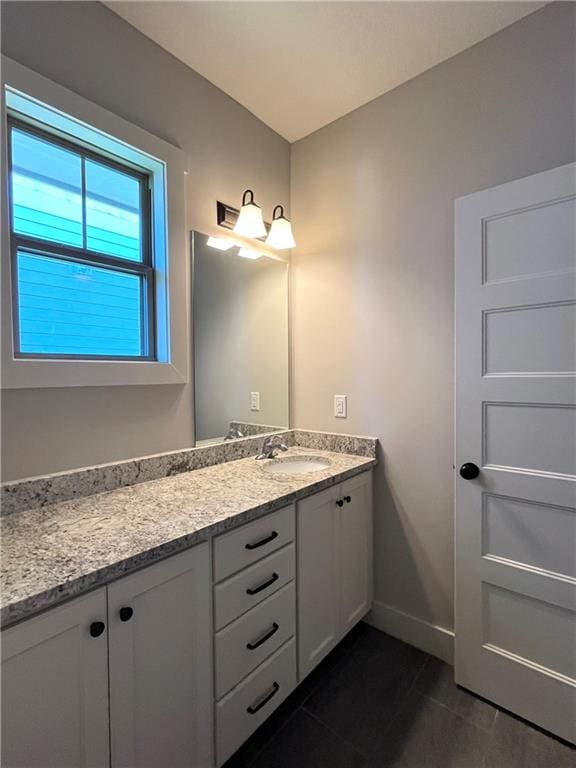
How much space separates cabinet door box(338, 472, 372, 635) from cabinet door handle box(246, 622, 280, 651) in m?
0.44

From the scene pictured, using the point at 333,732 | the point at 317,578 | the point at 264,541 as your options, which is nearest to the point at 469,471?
the point at 317,578

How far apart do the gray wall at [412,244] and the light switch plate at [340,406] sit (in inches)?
1.6

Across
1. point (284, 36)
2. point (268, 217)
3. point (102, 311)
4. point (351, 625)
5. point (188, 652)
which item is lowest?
point (351, 625)

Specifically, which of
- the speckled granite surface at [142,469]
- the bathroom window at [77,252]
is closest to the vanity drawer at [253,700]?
the speckled granite surface at [142,469]

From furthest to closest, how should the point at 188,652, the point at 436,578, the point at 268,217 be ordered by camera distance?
the point at 268,217 < the point at 436,578 < the point at 188,652

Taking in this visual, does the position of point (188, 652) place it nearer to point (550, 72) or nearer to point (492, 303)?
point (492, 303)

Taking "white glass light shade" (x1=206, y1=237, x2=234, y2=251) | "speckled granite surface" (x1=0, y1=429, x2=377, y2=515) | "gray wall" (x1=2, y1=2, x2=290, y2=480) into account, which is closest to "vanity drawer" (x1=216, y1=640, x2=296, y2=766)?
"speckled granite surface" (x1=0, y1=429, x2=377, y2=515)

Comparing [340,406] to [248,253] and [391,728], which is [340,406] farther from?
[391,728]

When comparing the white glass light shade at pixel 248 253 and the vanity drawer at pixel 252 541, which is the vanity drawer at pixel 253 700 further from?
the white glass light shade at pixel 248 253

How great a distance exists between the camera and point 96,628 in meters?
0.88

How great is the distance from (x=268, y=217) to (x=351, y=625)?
85.4 inches

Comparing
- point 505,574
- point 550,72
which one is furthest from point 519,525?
point 550,72

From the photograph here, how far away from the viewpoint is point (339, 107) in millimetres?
1956

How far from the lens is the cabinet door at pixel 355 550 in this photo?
172cm
